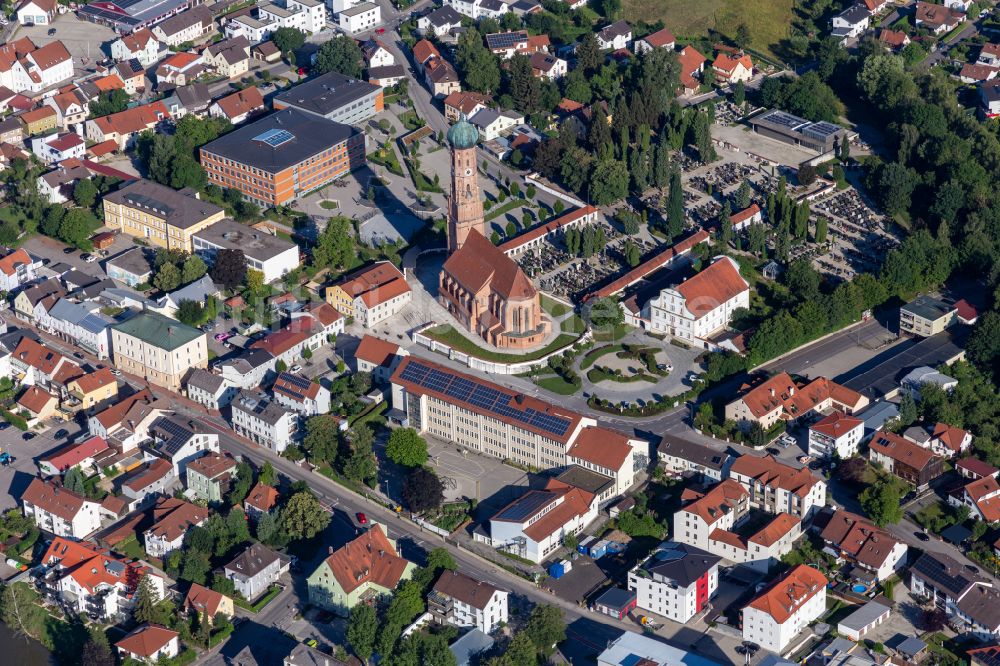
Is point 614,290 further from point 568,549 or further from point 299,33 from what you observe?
point 299,33

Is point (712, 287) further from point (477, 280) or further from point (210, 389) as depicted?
point (210, 389)

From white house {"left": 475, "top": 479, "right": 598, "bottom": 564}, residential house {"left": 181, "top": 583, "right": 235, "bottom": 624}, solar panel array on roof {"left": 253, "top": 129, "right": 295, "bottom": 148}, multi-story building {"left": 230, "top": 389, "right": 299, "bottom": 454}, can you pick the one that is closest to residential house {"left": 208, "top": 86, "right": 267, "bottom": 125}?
solar panel array on roof {"left": 253, "top": 129, "right": 295, "bottom": 148}

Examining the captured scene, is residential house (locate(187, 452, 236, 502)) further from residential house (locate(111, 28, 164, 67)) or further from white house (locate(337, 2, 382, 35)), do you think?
white house (locate(337, 2, 382, 35))

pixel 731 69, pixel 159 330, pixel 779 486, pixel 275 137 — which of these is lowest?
pixel 779 486

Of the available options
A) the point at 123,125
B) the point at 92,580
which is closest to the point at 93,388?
the point at 92,580

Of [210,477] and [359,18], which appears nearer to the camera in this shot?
[210,477]

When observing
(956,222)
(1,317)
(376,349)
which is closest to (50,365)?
(1,317)
